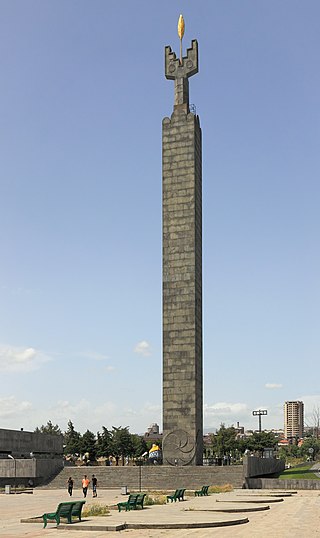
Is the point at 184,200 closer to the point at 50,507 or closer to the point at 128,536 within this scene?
the point at 50,507

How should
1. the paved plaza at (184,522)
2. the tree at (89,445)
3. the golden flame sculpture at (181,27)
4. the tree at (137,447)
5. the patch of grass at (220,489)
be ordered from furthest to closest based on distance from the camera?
the tree at (137,447) < the tree at (89,445) < the golden flame sculpture at (181,27) < the patch of grass at (220,489) < the paved plaza at (184,522)

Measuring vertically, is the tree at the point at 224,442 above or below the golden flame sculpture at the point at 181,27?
below

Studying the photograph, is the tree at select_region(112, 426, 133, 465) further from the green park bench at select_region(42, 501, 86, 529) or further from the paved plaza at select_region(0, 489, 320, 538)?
the green park bench at select_region(42, 501, 86, 529)

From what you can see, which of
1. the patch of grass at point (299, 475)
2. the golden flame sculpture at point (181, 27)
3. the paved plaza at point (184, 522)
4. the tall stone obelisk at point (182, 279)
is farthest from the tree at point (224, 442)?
the paved plaza at point (184, 522)

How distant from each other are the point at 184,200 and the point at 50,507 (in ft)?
115

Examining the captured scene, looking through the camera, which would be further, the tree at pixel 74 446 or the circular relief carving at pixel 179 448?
the tree at pixel 74 446

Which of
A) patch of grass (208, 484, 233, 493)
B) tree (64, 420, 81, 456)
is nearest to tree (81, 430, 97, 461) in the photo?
tree (64, 420, 81, 456)

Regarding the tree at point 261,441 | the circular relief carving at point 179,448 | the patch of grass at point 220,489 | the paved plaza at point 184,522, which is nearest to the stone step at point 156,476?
the patch of grass at point 220,489

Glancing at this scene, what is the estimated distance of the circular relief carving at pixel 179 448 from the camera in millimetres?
60312

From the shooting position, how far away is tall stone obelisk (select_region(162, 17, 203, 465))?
200 feet

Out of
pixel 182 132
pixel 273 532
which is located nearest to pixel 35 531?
pixel 273 532

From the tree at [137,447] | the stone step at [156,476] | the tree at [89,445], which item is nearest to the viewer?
the stone step at [156,476]

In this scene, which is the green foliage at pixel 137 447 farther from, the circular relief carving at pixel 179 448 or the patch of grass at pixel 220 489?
the patch of grass at pixel 220 489

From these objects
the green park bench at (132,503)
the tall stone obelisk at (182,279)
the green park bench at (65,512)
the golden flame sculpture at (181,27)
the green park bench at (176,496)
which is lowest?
the green park bench at (176,496)
